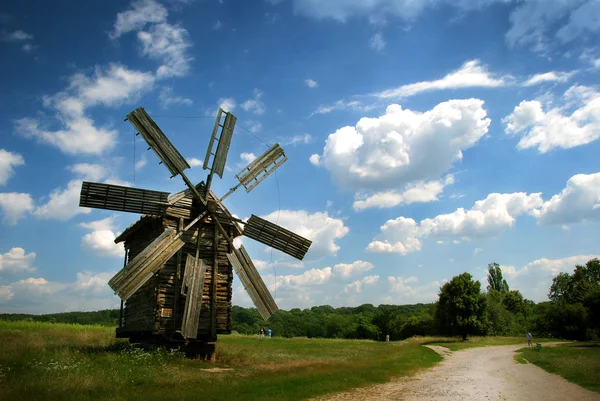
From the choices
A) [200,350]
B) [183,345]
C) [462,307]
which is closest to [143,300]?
[183,345]

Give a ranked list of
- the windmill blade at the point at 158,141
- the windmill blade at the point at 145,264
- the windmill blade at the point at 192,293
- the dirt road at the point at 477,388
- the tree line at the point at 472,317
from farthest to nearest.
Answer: the tree line at the point at 472,317, the windmill blade at the point at 158,141, the windmill blade at the point at 192,293, the windmill blade at the point at 145,264, the dirt road at the point at 477,388

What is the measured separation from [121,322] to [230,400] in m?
13.5

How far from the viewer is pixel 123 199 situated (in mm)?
18594

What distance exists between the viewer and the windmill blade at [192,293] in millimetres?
18062

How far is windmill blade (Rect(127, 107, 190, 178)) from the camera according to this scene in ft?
63.1

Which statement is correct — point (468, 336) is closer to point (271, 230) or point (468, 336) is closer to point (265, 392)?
point (271, 230)

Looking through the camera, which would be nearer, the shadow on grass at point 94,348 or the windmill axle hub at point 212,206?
the shadow on grass at point 94,348

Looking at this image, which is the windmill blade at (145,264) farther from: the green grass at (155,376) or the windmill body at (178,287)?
the green grass at (155,376)

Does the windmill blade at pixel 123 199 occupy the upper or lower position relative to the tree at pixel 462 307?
upper

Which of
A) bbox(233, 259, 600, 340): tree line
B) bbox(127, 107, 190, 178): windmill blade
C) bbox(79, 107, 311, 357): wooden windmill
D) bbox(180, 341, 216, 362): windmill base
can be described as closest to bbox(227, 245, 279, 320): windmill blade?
bbox(79, 107, 311, 357): wooden windmill

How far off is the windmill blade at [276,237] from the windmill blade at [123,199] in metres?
4.37

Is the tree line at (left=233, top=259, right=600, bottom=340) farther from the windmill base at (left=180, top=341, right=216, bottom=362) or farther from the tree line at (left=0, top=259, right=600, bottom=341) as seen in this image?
the windmill base at (left=180, top=341, right=216, bottom=362)

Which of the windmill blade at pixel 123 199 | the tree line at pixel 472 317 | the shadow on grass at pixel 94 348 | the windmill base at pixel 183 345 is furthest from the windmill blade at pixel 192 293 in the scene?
the tree line at pixel 472 317

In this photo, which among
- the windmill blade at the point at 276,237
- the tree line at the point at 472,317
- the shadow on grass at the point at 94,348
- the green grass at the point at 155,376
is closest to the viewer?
the green grass at the point at 155,376
